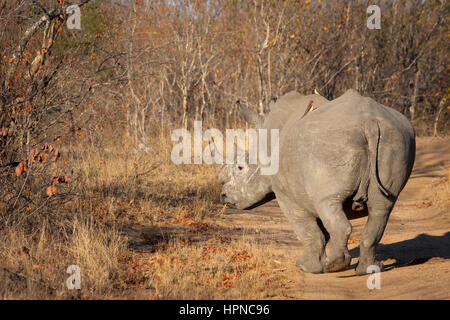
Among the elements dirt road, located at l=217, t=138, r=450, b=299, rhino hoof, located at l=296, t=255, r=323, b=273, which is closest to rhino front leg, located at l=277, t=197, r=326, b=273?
rhino hoof, located at l=296, t=255, r=323, b=273

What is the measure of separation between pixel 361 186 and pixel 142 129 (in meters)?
8.03

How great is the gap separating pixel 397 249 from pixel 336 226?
2532 millimetres

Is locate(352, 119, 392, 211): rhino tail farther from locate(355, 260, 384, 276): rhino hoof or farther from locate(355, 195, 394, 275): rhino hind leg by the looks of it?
locate(355, 260, 384, 276): rhino hoof

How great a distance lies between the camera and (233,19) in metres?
18.6

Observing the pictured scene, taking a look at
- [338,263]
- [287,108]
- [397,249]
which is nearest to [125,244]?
[287,108]

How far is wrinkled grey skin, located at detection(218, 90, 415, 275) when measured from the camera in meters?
4.60

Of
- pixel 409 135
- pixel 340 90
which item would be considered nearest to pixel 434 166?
pixel 340 90

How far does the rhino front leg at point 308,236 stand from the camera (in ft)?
17.8

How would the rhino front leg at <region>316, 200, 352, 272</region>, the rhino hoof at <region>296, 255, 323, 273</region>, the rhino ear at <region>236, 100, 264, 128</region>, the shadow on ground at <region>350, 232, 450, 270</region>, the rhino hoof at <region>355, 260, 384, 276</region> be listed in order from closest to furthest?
the rhino front leg at <region>316, 200, 352, 272</region>, the rhino hoof at <region>355, 260, 384, 276</region>, the rhino hoof at <region>296, 255, 323, 273</region>, the rhino ear at <region>236, 100, 264, 128</region>, the shadow on ground at <region>350, 232, 450, 270</region>

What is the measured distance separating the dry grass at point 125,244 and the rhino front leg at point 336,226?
1.95 ft

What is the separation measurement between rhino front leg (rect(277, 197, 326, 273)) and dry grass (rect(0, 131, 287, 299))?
0.39m

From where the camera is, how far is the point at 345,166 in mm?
4570

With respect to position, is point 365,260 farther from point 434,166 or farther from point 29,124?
point 434,166

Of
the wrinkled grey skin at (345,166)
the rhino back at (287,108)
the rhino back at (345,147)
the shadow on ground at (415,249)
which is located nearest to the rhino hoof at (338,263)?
the wrinkled grey skin at (345,166)
